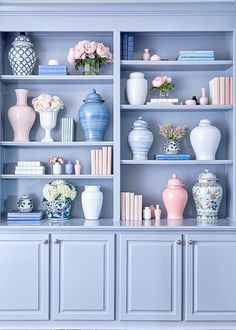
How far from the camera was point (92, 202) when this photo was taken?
11.0 ft

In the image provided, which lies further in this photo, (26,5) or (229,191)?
(229,191)

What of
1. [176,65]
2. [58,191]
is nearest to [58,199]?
[58,191]

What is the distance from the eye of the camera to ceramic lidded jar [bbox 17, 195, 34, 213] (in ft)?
11.2

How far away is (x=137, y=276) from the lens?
10.2 ft

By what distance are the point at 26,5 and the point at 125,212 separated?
1767 millimetres

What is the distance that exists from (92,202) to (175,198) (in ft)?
2.15

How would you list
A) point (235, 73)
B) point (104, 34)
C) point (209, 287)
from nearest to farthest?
point (209, 287) < point (235, 73) < point (104, 34)

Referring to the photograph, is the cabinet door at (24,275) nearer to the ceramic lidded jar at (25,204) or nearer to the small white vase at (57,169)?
the ceramic lidded jar at (25,204)

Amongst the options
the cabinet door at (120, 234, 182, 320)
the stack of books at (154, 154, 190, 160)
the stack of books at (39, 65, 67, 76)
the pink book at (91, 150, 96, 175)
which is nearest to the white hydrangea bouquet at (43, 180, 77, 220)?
the pink book at (91, 150, 96, 175)

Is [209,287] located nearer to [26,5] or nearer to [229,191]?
[229,191]

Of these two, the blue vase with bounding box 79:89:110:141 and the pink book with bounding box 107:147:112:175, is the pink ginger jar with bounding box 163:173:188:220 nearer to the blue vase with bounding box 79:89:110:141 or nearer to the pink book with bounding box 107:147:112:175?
the pink book with bounding box 107:147:112:175

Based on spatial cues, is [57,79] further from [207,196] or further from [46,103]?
[207,196]

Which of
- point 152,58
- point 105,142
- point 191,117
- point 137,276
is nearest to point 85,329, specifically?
point 137,276

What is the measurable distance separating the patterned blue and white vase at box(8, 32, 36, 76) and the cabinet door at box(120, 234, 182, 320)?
154 cm
